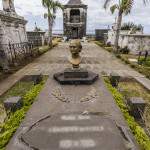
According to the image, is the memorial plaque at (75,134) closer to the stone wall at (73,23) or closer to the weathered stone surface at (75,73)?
the weathered stone surface at (75,73)

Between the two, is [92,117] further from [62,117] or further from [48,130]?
[48,130]

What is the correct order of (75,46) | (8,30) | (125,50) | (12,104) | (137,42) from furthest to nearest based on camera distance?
(125,50) → (137,42) → (8,30) → (75,46) → (12,104)

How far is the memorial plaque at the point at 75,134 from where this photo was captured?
2.96 meters

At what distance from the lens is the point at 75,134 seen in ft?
10.7

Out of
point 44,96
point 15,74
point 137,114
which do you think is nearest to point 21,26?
point 15,74

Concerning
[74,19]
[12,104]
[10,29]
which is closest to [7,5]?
[10,29]

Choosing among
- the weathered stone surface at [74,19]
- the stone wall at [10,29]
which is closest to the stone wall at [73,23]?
the weathered stone surface at [74,19]

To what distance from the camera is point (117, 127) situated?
349 centimetres

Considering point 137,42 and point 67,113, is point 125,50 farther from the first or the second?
point 67,113

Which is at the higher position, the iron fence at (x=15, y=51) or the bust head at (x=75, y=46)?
the bust head at (x=75, y=46)

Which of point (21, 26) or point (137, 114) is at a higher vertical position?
point (21, 26)

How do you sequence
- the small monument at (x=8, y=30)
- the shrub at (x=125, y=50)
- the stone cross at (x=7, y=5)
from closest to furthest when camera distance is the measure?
the small monument at (x=8, y=30) → the stone cross at (x=7, y=5) → the shrub at (x=125, y=50)

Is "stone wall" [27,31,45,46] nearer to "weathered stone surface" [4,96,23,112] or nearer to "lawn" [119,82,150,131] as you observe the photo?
"lawn" [119,82,150,131]

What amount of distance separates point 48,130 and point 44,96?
1.76 metres
